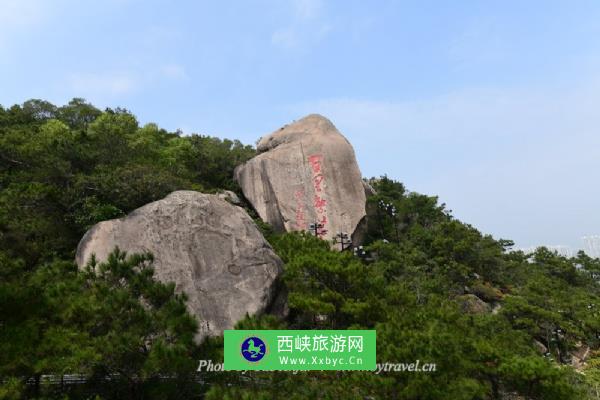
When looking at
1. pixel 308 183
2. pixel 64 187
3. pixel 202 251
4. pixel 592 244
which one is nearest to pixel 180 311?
pixel 202 251

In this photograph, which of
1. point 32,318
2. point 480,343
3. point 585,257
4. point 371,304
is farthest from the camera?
point 585,257

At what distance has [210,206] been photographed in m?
11.2

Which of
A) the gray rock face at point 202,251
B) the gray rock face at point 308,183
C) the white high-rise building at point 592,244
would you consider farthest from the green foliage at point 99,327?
the white high-rise building at point 592,244

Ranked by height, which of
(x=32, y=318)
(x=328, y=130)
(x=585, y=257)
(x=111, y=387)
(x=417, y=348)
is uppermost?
A: (x=328, y=130)

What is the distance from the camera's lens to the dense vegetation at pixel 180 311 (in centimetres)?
455

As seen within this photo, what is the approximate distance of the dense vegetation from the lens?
4.55m

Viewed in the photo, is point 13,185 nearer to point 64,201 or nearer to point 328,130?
point 64,201

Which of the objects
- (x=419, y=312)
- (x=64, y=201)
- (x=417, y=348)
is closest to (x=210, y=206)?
(x=64, y=201)

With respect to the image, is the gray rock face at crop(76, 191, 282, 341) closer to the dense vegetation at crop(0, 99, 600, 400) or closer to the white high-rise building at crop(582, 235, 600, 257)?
the dense vegetation at crop(0, 99, 600, 400)

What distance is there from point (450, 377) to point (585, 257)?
1251 inches

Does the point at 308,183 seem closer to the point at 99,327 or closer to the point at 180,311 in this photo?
the point at 180,311

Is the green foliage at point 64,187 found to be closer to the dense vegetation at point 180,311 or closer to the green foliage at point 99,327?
the dense vegetation at point 180,311

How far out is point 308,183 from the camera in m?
17.2

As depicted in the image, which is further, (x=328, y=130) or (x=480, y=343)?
(x=328, y=130)
